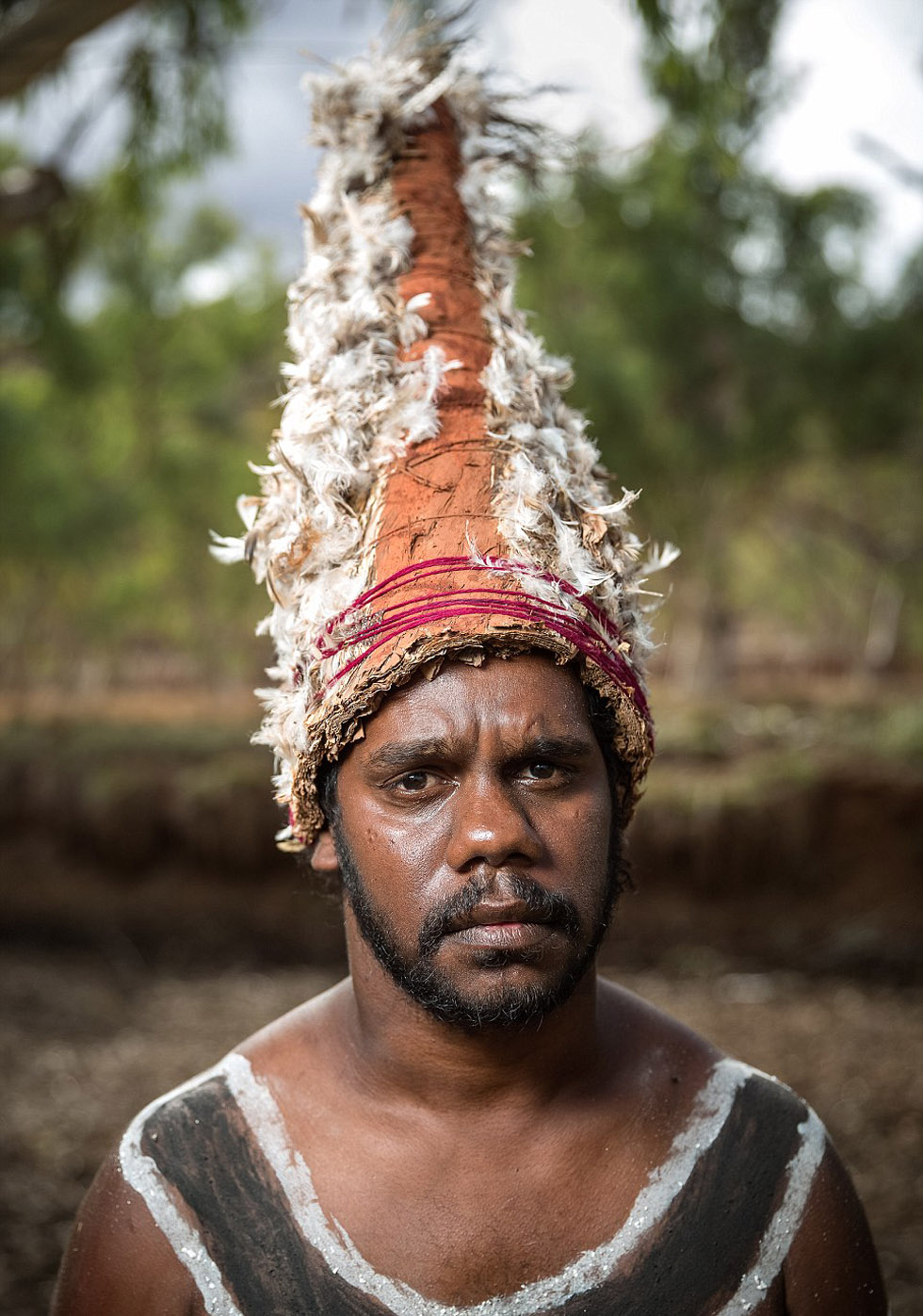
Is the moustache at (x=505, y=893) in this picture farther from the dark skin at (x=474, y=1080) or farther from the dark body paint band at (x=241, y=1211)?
the dark body paint band at (x=241, y=1211)

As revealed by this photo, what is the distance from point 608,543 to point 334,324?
1.70 ft

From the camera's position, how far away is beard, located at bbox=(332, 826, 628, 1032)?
4.58 ft

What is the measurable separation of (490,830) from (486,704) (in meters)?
0.17

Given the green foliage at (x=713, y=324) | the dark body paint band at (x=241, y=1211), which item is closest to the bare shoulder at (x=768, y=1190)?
the dark body paint band at (x=241, y=1211)

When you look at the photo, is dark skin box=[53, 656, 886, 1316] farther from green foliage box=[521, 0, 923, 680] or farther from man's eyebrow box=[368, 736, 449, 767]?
green foliage box=[521, 0, 923, 680]

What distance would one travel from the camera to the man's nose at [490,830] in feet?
4.52

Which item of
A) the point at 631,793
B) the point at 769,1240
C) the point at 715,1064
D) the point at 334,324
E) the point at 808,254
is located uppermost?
the point at 808,254

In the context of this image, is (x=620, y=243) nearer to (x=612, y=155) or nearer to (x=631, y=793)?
(x=612, y=155)

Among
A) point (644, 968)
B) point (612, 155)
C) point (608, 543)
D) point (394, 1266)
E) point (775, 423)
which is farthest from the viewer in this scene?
point (775, 423)

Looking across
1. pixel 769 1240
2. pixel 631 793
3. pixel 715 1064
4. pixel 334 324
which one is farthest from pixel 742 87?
pixel 769 1240

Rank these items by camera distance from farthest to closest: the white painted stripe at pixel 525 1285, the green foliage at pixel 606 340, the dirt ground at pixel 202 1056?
the dirt ground at pixel 202 1056
the green foliage at pixel 606 340
the white painted stripe at pixel 525 1285

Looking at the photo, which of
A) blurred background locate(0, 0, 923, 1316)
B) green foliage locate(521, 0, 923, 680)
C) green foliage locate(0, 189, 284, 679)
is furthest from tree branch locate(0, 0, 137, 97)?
green foliage locate(521, 0, 923, 680)

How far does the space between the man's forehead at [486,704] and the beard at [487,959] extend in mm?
191

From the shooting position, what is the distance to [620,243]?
303 inches
